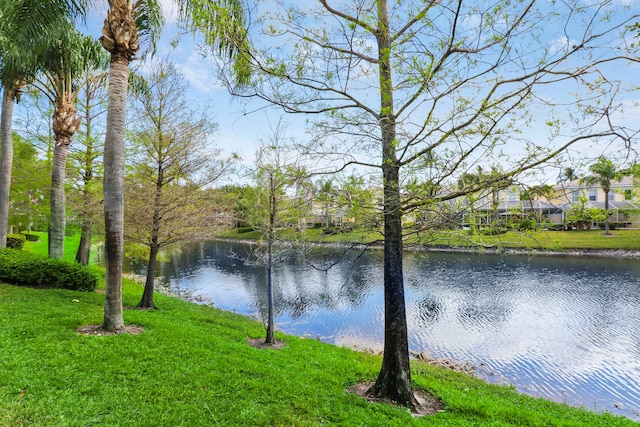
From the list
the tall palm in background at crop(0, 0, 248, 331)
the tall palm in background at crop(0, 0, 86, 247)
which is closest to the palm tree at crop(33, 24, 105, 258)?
the tall palm in background at crop(0, 0, 86, 247)

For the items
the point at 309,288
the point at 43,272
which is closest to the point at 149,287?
the point at 43,272

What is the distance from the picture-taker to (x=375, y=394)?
539 cm

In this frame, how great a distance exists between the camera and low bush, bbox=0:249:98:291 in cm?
987

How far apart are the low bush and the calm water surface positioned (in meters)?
6.68

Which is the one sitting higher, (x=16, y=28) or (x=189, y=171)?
(x=16, y=28)

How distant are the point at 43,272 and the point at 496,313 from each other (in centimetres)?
1703

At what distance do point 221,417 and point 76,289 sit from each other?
30.0 ft

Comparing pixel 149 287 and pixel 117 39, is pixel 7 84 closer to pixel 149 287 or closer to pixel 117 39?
pixel 117 39

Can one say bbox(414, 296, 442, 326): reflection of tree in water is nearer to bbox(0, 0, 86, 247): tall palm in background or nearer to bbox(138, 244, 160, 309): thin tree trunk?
bbox(138, 244, 160, 309): thin tree trunk

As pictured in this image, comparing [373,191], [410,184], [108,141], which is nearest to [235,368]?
[373,191]

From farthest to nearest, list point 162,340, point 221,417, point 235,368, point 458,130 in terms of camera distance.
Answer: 1. point 162,340
2. point 235,368
3. point 458,130
4. point 221,417

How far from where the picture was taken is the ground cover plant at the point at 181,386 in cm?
398

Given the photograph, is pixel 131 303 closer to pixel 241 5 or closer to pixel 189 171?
pixel 189 171

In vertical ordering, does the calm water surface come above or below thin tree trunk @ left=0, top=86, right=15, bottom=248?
below
